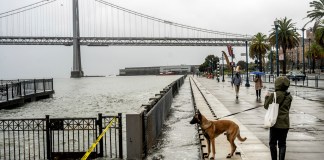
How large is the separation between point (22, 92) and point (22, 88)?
216 cm

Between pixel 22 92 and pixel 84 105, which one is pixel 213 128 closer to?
pixel 84 105

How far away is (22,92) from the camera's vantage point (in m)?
41.4

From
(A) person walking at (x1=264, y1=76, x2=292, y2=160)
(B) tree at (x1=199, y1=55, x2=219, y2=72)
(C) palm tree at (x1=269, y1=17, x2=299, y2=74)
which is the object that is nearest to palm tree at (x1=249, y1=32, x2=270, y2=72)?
(C) palm tree at (x1=269, y1=17, x2=299, y2=74)

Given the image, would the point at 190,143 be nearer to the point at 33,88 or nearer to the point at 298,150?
the point at 298,150

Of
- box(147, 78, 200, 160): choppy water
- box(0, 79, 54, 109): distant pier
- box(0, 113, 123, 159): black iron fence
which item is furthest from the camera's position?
box(0, 79, 54, 109): distant pier

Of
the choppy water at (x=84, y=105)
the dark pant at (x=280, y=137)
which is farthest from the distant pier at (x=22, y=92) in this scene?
the dark pant at (x=280, y=137)

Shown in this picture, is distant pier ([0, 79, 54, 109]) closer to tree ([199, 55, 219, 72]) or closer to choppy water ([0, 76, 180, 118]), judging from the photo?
choppy water ([0, 76, 180, 118])

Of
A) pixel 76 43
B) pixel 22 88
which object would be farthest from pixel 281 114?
pixel 76 43

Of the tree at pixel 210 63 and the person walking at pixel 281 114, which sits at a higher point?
the tree at pixel 210 63

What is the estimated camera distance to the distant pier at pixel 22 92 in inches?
1337

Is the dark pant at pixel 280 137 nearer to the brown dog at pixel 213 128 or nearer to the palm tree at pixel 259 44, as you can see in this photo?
the brown dog at pixel 213 128

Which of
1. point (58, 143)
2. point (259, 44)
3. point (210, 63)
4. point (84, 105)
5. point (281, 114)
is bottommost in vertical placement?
point (84, 105)

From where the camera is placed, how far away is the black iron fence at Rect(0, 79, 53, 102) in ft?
113

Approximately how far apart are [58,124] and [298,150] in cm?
550
